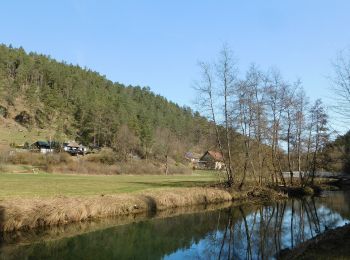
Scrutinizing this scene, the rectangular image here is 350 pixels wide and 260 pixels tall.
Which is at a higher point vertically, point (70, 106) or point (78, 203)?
point (70, 106)

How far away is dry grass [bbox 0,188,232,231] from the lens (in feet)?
66.1

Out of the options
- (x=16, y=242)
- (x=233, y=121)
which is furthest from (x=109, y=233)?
(x=233, y=121)

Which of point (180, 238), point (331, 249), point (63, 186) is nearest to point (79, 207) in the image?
point (180, 238)

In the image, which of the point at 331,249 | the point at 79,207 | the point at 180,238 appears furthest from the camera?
the point at 79,207

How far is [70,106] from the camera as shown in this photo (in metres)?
140

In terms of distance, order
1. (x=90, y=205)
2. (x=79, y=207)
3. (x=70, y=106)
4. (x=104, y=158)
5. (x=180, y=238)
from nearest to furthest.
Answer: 1. (x=180, y=238)
2. (x=79, y=207)
3. (x=90, y=205)
4. (x=104, y=158)
5. (x=70, y=106)

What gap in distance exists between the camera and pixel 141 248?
1884 cm

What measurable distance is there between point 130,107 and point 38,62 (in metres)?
50.7

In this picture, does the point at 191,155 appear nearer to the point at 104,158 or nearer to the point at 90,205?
the point at 104,158

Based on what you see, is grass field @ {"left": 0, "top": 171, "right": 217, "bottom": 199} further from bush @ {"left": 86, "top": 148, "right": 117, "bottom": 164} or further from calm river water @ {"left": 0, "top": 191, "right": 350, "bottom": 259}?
bush @ {"left": 86, "top": 148, "right": 117, "bottom": 164}

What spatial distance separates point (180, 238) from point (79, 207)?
656cm

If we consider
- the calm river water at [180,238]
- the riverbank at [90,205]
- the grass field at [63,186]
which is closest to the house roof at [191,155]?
the grass field at [63,186]

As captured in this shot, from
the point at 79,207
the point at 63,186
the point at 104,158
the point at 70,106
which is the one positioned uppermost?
the point at 70,106

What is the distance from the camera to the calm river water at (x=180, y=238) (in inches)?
685
